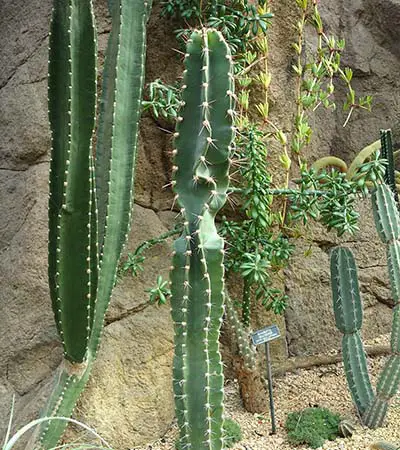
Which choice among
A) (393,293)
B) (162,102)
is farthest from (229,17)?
(393,293)

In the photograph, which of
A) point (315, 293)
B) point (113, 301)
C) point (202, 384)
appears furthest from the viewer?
point (315, 293)

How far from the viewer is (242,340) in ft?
12.7

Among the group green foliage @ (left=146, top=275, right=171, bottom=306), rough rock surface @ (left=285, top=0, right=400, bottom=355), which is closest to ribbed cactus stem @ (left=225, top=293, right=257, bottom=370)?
green foliage @ (left=146, top=275, right=171, bottom=306)

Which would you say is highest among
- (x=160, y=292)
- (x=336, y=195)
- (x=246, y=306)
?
(x=336, y=195)

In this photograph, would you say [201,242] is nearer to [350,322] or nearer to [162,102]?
[162,102]

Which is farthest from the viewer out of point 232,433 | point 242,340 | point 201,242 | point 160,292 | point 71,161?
point 242,340

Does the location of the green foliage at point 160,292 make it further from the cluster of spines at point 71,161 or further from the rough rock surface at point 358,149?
the rough rock surface at point 358,149

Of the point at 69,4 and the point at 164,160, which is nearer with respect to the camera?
the point at 69,4

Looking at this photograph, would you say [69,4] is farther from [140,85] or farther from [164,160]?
[164,160]

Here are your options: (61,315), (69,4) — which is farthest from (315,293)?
(69,4)

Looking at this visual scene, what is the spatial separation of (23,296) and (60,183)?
50.2 inches

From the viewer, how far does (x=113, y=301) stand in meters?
3.84

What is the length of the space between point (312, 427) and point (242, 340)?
66 centimetres

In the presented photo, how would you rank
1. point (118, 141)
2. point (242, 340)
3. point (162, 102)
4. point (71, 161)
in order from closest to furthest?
point (71, 161) → point (118, 141) → point (162, 102) → point (242, 340)
